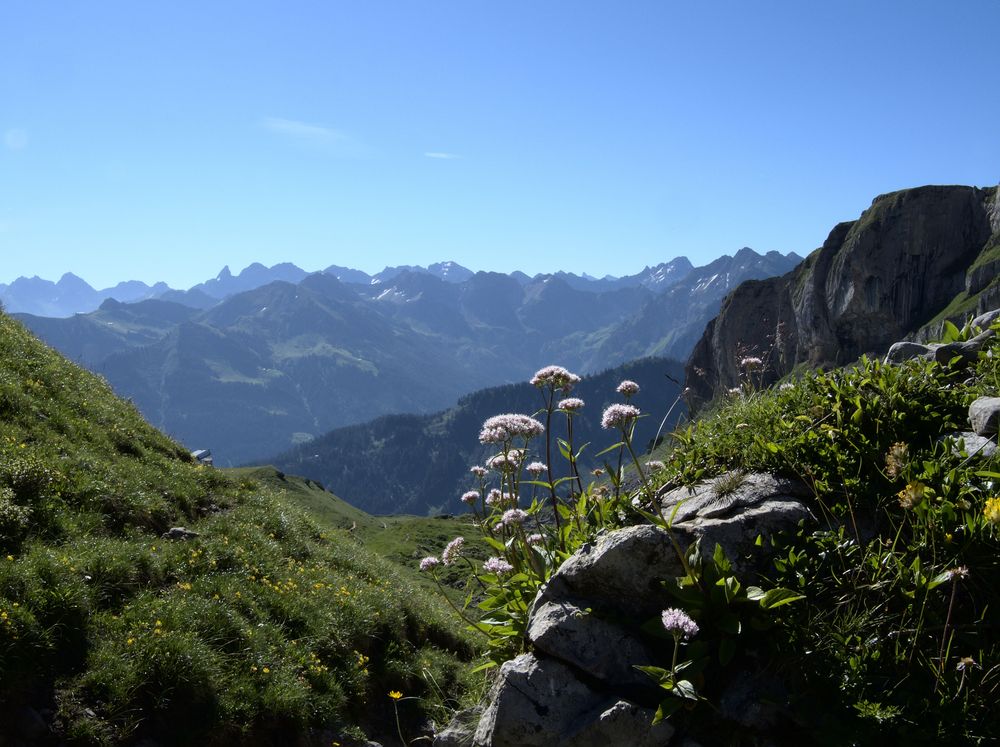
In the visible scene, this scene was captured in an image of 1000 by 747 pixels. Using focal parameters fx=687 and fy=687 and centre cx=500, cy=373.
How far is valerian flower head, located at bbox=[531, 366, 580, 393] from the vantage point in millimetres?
8188

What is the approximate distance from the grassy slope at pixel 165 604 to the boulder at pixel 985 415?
22.1 ft

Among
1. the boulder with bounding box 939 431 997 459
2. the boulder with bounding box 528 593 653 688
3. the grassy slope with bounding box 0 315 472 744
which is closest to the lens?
the boulder with bounding box 528 593 653 688

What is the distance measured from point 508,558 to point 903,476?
4.32 metres

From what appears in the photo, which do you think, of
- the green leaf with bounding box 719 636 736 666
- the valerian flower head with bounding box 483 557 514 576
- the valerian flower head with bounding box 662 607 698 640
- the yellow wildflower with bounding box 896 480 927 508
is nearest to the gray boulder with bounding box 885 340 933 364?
the yellow wildflower with bounding box 896 480 927 508

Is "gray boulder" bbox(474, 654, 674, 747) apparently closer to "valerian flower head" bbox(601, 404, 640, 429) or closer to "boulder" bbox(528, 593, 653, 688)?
"boulder" bbox(528, 593, 653, 688)

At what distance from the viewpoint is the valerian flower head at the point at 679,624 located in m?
5.39

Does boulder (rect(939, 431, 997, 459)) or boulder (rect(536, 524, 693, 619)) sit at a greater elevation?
boulder (rect(939, 431, 997, 459))

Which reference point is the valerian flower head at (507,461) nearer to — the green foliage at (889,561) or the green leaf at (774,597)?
the green foliage at (889,561)

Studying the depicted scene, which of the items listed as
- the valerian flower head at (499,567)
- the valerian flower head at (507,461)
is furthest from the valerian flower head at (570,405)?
the valerian flower head at (499,567)

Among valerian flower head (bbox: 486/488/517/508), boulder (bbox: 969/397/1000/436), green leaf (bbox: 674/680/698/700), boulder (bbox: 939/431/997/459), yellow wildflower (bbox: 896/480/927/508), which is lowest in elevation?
green leaf (bbox: 674/680/698/700)

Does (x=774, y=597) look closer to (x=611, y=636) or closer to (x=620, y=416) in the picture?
(x=611, y=636)

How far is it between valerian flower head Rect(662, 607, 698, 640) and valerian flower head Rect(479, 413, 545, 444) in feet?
10.7

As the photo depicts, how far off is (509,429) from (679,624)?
3.49 meters

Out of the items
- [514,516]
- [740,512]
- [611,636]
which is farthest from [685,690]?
[514,516]
